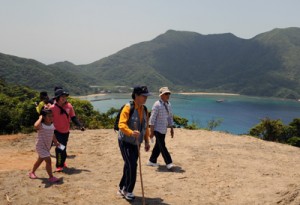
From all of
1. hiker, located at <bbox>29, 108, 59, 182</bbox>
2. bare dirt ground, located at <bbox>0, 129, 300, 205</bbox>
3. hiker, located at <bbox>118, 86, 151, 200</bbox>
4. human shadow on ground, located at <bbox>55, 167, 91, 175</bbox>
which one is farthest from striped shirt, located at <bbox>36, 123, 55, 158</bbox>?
hiker, located at <bbox>118, 86, 151, 200</bbox>

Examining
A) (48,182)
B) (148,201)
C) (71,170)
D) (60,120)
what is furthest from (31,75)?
(148,201)

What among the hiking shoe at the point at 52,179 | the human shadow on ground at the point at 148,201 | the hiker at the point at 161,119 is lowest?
the human shadow on ground at the point at 148,201

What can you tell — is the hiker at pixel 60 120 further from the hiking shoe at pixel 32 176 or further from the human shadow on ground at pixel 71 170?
the hiking shoe at pixel 32 176

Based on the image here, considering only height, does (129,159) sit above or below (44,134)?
below

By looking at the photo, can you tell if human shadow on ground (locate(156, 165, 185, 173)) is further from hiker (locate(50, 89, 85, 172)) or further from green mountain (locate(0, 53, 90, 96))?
green mountain (locate(0, 53, 90, 96))

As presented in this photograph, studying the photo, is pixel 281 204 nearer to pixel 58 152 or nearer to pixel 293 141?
pixel 58 152

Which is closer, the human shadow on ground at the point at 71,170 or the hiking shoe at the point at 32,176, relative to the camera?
the hiking shoe at the point at 32,176

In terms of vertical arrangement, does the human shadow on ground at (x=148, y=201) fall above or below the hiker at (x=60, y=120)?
below

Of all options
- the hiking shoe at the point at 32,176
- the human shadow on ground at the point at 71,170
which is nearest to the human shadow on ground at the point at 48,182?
the hiking shoe at the point at 32,176

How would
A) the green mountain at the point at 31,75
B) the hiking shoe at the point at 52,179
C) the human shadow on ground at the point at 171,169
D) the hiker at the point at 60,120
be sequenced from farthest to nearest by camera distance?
the green mountain at the point at 31,75, the human shadow on ground at the point at 171,169, the hiker at the point at 60,120, the hiking shoe at the point at 52,179

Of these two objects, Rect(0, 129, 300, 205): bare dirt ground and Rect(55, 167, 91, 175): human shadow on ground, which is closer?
Rect(0, 129, 300, 205): bare dirt ground

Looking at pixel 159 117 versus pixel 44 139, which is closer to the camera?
pixel 44 139

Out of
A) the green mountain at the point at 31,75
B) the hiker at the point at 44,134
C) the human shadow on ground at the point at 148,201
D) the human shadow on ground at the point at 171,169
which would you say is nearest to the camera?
the human shadow on ground at the point at 148,201

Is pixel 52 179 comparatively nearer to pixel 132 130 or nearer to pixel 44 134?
pixel 44 134
